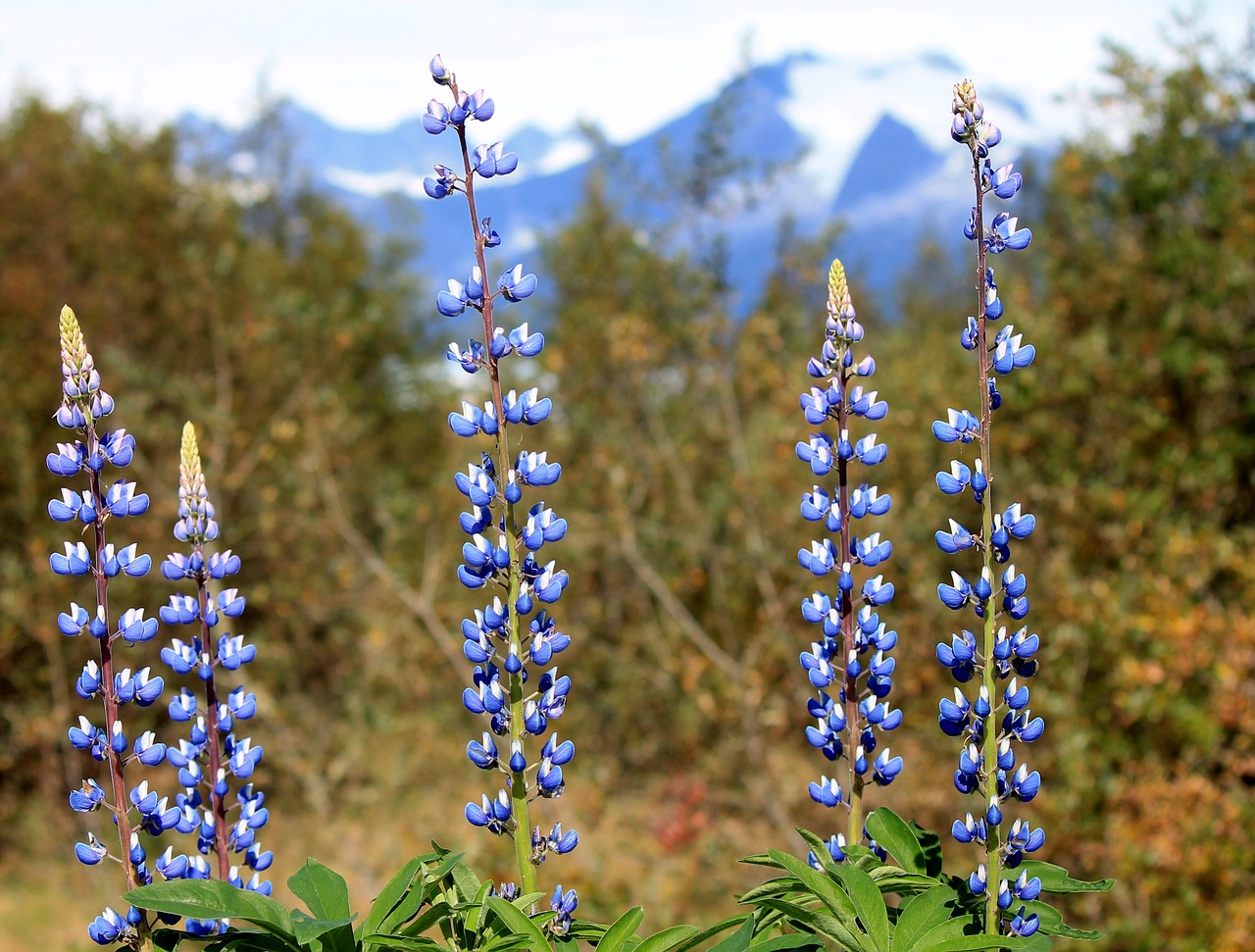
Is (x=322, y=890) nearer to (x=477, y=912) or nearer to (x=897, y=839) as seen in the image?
(x=477, y=912)

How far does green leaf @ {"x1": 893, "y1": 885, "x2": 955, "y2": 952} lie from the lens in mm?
2008

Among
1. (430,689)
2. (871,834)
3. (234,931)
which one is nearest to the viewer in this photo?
(234,931)

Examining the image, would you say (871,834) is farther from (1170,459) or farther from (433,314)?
(433,314)

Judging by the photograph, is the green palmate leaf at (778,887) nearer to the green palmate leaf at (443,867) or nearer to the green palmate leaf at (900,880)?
the green palmate leaf at (900,880)

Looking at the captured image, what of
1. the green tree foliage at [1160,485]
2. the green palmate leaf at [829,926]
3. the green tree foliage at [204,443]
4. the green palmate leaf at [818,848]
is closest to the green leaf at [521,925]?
the green palmate leaf at [829,926]

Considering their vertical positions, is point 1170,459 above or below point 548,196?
below

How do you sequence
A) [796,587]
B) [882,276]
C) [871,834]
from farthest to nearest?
1. [882,276]
2. [796,587]
3. [871,834]

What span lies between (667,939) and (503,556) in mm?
731

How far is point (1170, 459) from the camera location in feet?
29.6

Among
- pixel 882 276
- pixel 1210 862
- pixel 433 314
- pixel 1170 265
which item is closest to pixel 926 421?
pixel 1170 265

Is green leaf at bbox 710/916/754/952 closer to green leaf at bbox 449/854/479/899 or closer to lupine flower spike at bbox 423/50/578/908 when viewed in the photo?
lupine flower spike at bbox 423/50/578/908

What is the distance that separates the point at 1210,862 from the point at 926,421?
4255 mm

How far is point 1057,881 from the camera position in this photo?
2195 millimetres

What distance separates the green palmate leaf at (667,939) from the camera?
6.68 ft
